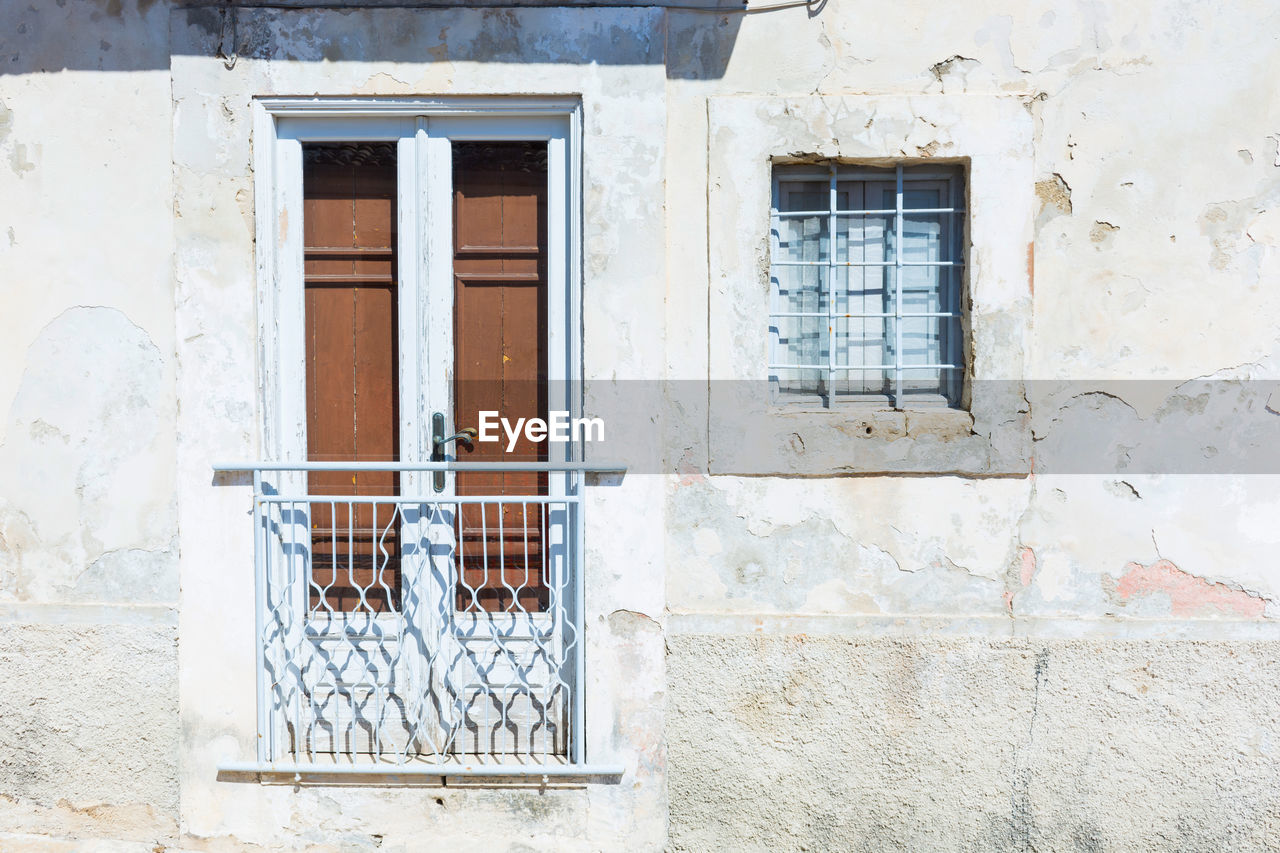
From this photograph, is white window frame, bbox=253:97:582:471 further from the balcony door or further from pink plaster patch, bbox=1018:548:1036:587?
pink plaster patch, bbox=1018:548:1036:587

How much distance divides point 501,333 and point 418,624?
3.57 ft

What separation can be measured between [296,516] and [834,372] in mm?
1987

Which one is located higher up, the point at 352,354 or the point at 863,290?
the point at 863,290

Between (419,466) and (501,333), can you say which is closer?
(419,466)

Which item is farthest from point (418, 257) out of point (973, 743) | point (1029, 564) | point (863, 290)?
point (973, 743)

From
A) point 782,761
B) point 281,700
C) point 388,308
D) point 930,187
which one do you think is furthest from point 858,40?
point 281,700

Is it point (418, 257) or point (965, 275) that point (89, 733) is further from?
point (965, 275)

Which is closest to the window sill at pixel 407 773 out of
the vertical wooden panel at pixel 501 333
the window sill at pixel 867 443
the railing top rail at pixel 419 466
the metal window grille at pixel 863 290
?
the vertical wooden panel at pixel 501 333

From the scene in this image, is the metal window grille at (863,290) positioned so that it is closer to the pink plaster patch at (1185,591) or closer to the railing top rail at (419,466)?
the railing top rail at (419,466)

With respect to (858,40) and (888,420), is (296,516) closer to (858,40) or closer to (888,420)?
(888,420)

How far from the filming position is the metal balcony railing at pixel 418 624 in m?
3.03

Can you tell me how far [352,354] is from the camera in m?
3.18

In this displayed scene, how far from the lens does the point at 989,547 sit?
297cm

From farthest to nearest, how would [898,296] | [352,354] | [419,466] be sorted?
[352,354] → [898,296] → [419,466]
